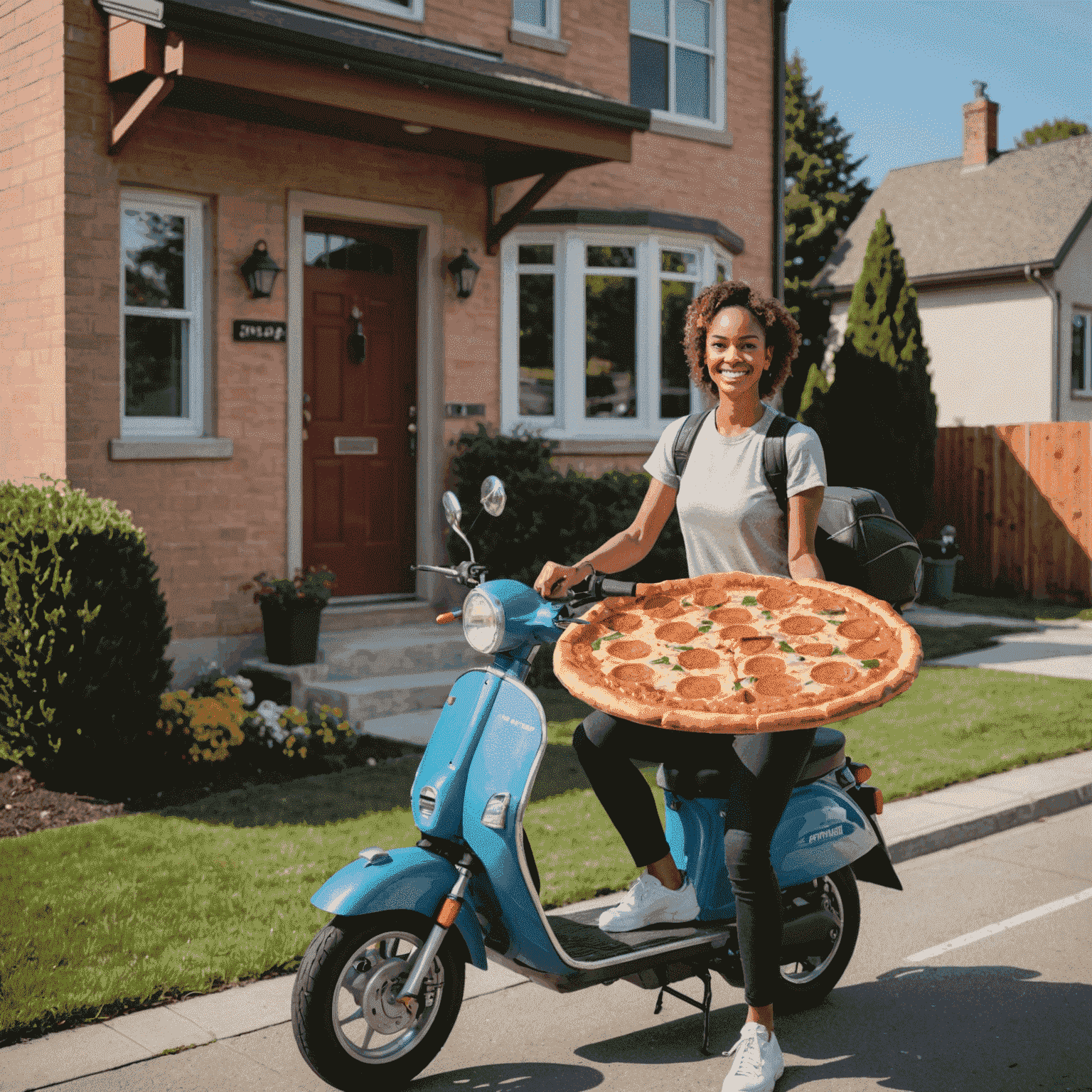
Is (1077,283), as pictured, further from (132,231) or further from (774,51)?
(132,231)

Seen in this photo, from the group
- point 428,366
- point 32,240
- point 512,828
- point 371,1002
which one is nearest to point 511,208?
point 428,366

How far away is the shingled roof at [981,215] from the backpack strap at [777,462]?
21379mm

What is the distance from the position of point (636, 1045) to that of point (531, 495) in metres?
6.87

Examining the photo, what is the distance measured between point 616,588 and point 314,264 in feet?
23.8

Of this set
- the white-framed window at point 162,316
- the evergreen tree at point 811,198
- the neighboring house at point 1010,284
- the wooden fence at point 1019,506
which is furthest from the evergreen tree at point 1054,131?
the white-framed window at point 162,316

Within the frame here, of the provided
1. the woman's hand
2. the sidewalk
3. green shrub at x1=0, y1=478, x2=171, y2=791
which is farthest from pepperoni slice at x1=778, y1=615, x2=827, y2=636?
green shrub at x1=0, y1=478, x2=171, y2=791

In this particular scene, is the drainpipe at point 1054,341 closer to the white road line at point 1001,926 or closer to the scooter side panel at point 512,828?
the white road line at point 1001,926

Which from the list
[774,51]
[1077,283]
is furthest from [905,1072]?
[1077,283]

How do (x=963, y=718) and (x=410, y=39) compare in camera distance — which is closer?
(x=963, y=718)

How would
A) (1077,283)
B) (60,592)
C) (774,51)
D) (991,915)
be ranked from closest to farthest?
(991,915) < (60,592) < (774,51) < (1077,283)

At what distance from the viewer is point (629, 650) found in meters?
Answer: 3.77

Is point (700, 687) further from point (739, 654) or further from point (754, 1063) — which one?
point (754, 1063)

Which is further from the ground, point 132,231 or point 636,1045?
point 132,231

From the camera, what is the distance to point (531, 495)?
10484mm
